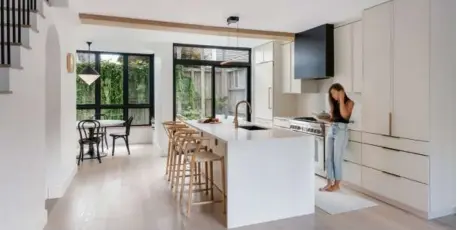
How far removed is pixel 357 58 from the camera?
15.3 feet

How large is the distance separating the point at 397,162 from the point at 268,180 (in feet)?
5.20

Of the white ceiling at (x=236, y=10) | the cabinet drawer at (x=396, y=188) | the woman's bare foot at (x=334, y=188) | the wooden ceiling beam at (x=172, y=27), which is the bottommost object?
the woman's bare foot at (x=334, y=188)

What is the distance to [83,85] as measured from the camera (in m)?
8.16

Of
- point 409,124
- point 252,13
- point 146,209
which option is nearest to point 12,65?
point 146,209

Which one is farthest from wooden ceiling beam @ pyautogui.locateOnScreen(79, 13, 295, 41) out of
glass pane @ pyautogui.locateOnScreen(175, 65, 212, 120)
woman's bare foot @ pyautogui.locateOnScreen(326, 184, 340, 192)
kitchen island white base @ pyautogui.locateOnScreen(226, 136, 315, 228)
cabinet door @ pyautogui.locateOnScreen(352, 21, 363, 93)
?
woman's bare foot @ pyautogui.locateOnScreen(326, 184, 340, 192)

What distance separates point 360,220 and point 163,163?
3835 mm

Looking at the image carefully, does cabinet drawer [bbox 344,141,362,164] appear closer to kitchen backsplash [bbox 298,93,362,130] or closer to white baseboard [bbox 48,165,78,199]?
kitchen backsplash [bbox 298,93,362,130]

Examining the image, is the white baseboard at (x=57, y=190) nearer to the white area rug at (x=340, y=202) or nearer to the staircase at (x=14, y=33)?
the staircase at (x=14, y=33)

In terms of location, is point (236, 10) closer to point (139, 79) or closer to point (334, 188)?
point (334, 188)

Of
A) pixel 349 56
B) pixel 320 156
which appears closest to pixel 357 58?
pixel 349 56

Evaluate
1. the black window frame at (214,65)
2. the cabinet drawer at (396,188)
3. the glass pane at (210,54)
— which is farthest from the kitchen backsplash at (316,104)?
the glass pane at (210,54)

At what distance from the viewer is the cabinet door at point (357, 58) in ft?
15.0

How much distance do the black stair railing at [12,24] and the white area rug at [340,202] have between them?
329 cm

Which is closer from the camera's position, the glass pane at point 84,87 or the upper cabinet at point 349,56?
the upper cabinet at point 349,56
